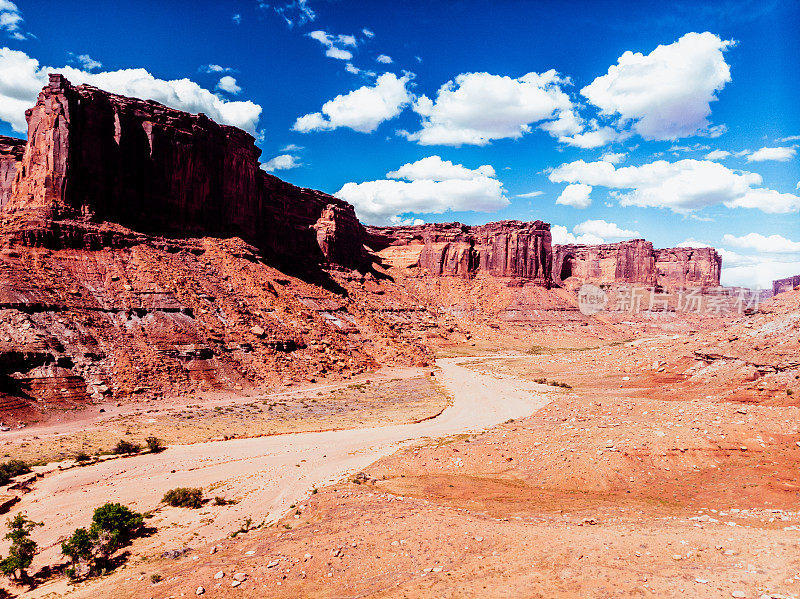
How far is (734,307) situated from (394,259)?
124 meters

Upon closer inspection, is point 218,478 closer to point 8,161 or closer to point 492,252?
point 8,161

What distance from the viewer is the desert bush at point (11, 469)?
18.0 meters

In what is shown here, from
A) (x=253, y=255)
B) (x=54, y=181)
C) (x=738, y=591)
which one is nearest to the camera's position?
(x=738, y=591)

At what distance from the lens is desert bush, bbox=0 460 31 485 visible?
709 inches

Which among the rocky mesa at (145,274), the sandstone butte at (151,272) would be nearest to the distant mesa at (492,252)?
the sandstone butte at (151,272)

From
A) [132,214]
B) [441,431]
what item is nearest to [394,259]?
[132,214]

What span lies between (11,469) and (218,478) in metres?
8.96

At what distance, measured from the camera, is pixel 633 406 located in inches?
979

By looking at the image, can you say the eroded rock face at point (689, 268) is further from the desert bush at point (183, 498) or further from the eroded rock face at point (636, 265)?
the desert bush at point (183, 498)

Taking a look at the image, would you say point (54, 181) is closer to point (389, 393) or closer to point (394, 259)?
point (389, 393)

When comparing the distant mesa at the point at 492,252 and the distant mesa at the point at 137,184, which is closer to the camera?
the distant mesa at the point at 137,184

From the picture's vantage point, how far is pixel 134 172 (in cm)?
5288

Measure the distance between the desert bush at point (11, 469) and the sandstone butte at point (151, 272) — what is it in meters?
10.7

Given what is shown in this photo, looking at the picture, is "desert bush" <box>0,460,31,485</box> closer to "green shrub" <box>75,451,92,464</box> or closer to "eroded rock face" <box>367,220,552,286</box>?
"green shrub" <box>75,451,92,464</box>
